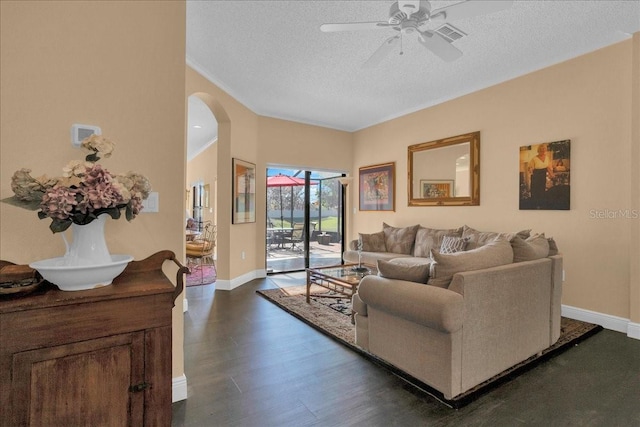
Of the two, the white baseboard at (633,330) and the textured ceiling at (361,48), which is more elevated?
the textured ceiling at (361,48)

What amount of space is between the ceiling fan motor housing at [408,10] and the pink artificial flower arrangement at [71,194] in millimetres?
2066

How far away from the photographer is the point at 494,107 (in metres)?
4.28

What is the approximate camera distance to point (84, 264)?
129 cm

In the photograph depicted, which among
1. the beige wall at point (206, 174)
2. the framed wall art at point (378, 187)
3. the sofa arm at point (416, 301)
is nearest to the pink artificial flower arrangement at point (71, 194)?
the sofa arm at point (416, 301)

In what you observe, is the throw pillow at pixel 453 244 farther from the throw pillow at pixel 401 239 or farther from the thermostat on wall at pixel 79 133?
the thermostat on wall at pixel 79 133

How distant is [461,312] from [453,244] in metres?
2.40

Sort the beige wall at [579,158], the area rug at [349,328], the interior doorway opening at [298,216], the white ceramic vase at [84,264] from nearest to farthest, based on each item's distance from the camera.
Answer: the white ceramic vase at [84,264], the area rug at [349,328], the beige wall at [579,158], the interior doorway opening at [298,216]

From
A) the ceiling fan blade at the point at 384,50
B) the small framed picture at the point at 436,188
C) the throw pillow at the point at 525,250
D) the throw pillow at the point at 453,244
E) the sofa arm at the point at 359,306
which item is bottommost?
the sofa arm at the point at 359,306

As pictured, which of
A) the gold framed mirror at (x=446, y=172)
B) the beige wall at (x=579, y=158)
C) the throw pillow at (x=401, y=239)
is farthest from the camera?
the throw pillow at (x=401, y=239)

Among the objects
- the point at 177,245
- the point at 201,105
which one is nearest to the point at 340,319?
the point at 177,245

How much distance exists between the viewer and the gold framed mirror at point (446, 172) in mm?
4512

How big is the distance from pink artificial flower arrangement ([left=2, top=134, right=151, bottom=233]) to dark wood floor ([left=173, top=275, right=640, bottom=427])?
4.36 ft

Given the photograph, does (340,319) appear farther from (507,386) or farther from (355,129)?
(355,129)

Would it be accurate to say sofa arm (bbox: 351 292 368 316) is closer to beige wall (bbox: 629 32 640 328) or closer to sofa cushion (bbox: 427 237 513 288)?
sofa cushion (bbox: 427 237 513 288)
